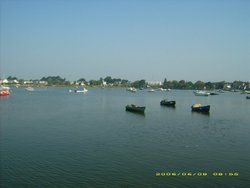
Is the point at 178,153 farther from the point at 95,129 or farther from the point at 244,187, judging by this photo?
the point at 95,129

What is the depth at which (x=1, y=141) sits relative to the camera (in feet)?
92.7

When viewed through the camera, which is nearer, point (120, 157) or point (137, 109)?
point (120, 157)

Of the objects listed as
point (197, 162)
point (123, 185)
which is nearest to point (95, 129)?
point (197, 162)

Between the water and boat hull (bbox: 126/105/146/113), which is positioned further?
boat hull (bbox: 126/105/146/113)

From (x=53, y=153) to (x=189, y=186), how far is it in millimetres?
11335

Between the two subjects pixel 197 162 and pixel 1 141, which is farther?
pixel 1 141

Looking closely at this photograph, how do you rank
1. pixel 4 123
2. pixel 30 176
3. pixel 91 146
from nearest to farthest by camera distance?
pixel 30 176, pixel 91 146, pixel 4 123

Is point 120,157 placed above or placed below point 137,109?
below

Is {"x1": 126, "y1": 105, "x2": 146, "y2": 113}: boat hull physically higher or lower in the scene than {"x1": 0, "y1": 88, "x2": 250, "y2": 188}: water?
higher

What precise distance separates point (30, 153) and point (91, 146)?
16.8 ft

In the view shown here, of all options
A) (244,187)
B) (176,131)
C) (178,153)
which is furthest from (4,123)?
(244,187)

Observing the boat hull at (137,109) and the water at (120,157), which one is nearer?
the water at (120,157)

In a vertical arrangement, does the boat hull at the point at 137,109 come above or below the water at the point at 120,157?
above

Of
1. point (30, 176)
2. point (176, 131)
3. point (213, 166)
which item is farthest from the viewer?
point (176, 131)
